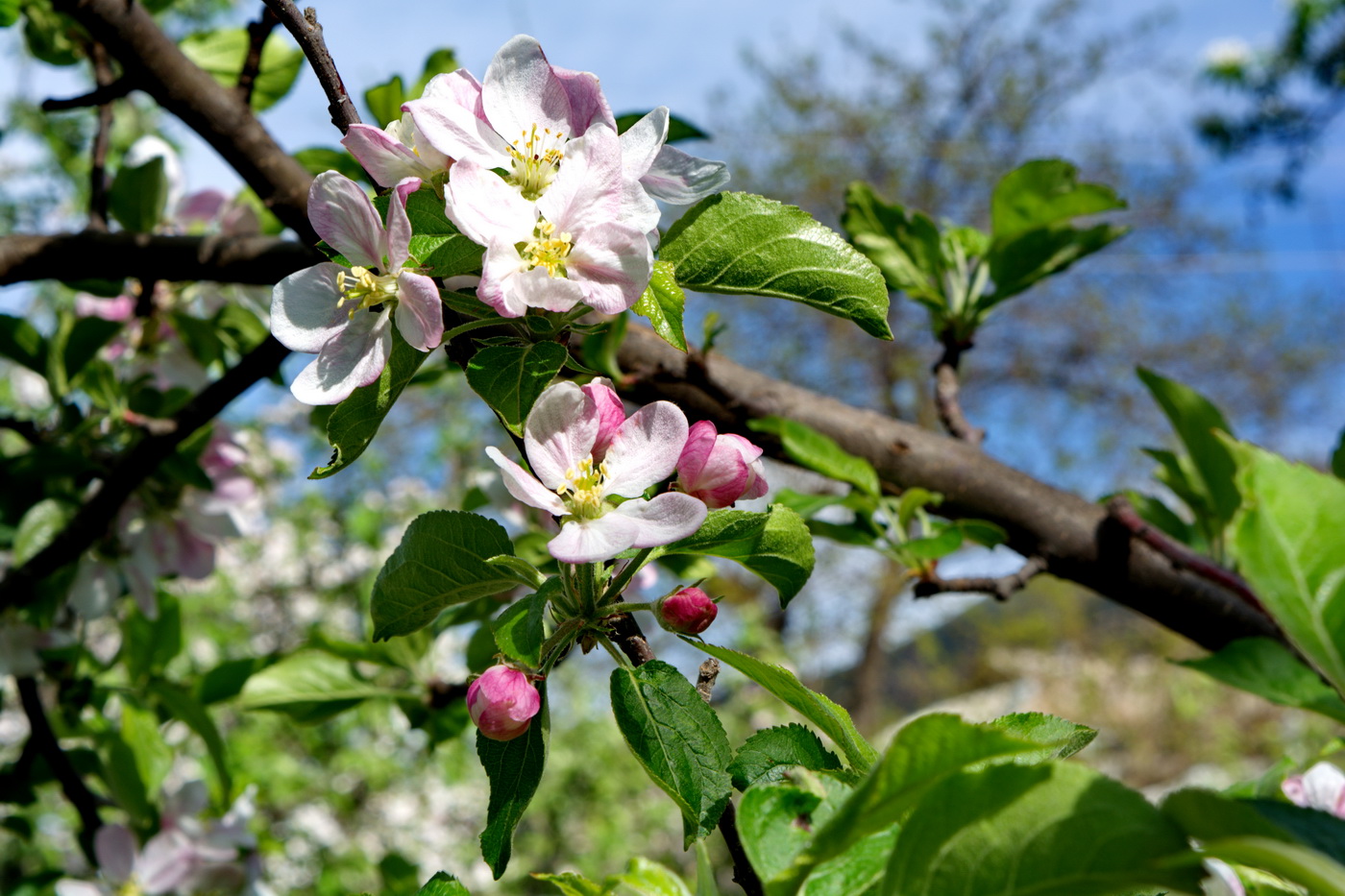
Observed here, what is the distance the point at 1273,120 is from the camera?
7.78m

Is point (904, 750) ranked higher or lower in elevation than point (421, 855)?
higher

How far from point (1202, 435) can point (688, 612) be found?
0.81m

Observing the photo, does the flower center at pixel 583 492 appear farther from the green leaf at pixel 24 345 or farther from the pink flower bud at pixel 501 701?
the green leaf at pixel 24 345

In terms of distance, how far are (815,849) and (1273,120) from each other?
9134 mm

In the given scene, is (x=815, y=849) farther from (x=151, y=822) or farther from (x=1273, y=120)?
(x=1273, y=120)

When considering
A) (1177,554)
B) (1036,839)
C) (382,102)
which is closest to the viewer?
(1036,839)

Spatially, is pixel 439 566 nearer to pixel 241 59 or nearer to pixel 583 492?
pixel 583 492

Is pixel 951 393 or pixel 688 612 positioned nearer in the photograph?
pixel 688 612

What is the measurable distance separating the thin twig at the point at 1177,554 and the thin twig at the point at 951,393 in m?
0.18

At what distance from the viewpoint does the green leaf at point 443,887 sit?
1.58 ft

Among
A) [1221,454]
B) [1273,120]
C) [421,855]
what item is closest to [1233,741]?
[1273,120]

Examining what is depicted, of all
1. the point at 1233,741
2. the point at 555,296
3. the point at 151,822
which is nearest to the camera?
the point at 555,296

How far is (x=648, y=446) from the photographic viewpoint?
0.54m

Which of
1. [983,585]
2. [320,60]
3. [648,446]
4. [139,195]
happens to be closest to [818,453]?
[983,585]
